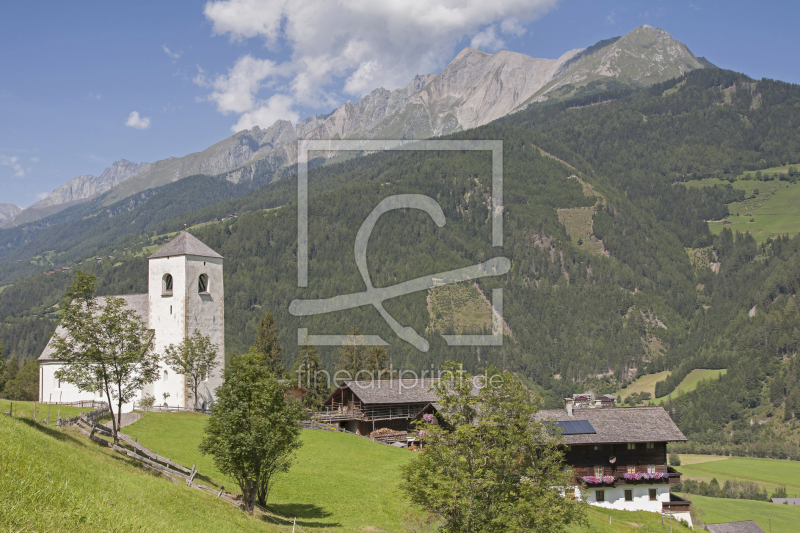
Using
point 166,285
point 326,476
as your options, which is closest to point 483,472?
point 326,476

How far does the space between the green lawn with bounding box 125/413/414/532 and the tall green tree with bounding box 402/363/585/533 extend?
471cm

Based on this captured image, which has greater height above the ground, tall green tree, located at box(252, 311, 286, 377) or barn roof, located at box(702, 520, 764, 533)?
tall green tree, located at box(252, 311, 286, 377)

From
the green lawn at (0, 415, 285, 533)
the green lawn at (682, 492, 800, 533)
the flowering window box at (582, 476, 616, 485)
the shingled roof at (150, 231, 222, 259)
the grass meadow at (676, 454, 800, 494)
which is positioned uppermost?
the shingled roof at (150, 231, 222, 259)

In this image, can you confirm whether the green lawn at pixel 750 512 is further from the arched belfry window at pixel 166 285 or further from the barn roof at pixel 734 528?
the arched belfry window at pixel 166 285

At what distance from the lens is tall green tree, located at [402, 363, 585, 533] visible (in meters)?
28.4

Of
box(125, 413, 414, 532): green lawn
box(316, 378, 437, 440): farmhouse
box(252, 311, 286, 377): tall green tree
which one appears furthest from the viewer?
box(252, 311, 286, 377): tall green tree

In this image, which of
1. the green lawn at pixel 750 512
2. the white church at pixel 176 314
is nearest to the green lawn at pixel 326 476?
the white church at pixel 176 314

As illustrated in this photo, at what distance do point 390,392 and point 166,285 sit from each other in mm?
25485

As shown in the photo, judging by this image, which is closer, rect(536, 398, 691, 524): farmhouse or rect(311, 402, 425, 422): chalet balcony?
rect(536, 398, 691, 524): farmhouse

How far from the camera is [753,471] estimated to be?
144 m

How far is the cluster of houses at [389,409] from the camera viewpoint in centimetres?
5553

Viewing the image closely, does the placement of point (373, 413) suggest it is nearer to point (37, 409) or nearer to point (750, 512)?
point (37, 409)

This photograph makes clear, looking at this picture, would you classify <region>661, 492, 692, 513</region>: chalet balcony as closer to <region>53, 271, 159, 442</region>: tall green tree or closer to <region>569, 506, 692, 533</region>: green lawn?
<region>569, 506, 692, 533</region>: green lawn

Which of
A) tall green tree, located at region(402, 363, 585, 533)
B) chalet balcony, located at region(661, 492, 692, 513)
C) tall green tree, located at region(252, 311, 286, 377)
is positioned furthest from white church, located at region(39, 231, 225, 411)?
chalet balcony, located at region(661, 492, 692, 513)
